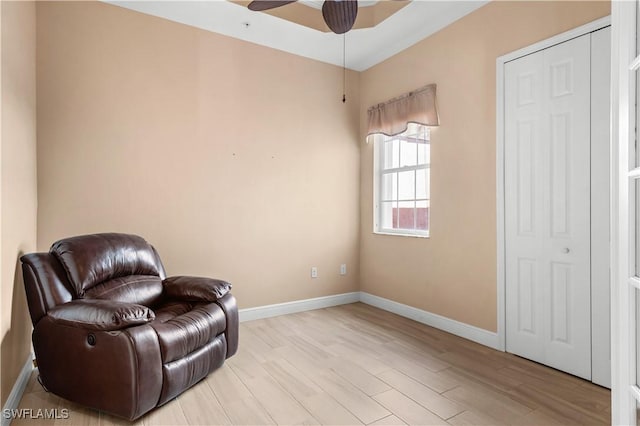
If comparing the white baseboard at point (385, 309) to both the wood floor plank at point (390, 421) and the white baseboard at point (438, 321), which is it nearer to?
the white baseboard at point (438, 321)

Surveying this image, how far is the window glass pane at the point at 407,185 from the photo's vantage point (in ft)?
12.8

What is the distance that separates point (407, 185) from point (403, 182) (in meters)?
0.08

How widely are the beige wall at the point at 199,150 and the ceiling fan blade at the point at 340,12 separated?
1.62 meters

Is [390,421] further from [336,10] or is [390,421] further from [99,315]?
[336,10]


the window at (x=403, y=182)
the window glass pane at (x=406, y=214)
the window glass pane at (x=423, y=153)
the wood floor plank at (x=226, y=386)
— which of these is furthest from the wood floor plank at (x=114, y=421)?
the window glass pane at (x=423, y=153)

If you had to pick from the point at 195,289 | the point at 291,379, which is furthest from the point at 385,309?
the point at 195,289

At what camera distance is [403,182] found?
4.03 meters

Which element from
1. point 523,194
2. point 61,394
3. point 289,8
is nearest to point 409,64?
point 289,8

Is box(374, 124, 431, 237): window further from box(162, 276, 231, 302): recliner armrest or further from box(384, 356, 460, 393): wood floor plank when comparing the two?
box(162, 276, 231, 302): recliner armrest

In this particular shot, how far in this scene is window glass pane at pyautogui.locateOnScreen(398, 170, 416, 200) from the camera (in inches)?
153

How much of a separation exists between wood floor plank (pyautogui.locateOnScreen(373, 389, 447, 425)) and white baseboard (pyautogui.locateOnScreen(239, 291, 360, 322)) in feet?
6.01

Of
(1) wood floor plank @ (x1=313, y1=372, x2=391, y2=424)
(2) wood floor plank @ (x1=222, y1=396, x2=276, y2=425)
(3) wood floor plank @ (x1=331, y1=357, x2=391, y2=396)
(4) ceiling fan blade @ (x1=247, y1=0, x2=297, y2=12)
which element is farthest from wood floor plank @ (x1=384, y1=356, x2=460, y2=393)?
(4) ceiling fan blade @ (x1=247, y1=0, x2=297, y2=12)

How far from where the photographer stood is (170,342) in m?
2.00

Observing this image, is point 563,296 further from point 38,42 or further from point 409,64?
point 38,42
